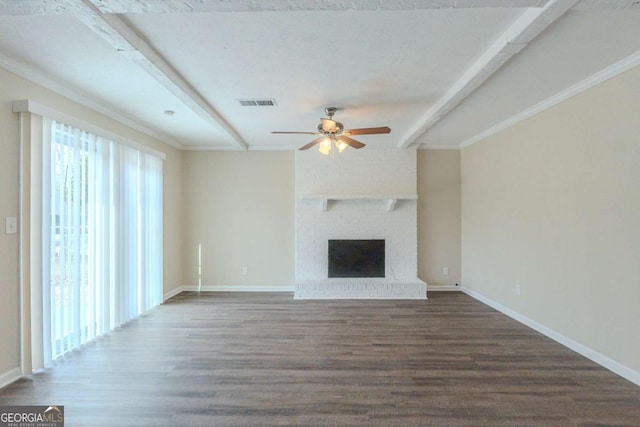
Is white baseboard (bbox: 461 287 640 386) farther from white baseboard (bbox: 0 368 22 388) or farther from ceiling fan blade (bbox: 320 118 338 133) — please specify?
white baseboard (bbox: 0 368 22 388)

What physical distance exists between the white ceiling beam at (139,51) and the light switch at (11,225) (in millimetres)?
1617

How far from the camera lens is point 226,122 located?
12.9 ft

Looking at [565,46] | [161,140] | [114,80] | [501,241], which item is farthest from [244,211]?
[565,46]

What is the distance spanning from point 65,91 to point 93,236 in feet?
4.81

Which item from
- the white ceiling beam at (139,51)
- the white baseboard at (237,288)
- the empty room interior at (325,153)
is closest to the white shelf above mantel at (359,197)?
the empty room interior at (325,153)

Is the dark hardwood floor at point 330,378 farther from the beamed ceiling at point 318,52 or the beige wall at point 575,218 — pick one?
the beamed ceiling at point 318,52

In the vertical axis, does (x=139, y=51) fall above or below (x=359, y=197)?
above

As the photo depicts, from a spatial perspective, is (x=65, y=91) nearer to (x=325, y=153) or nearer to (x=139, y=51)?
(x=139, y=51)

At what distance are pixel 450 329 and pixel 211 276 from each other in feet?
12.9

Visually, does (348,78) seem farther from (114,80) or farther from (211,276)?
(211,276)

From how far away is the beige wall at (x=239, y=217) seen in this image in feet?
17.5

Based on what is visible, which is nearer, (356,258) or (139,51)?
(139,51)

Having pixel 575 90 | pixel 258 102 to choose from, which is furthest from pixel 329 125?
pixel 575 90

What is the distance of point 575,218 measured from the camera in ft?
9.73
